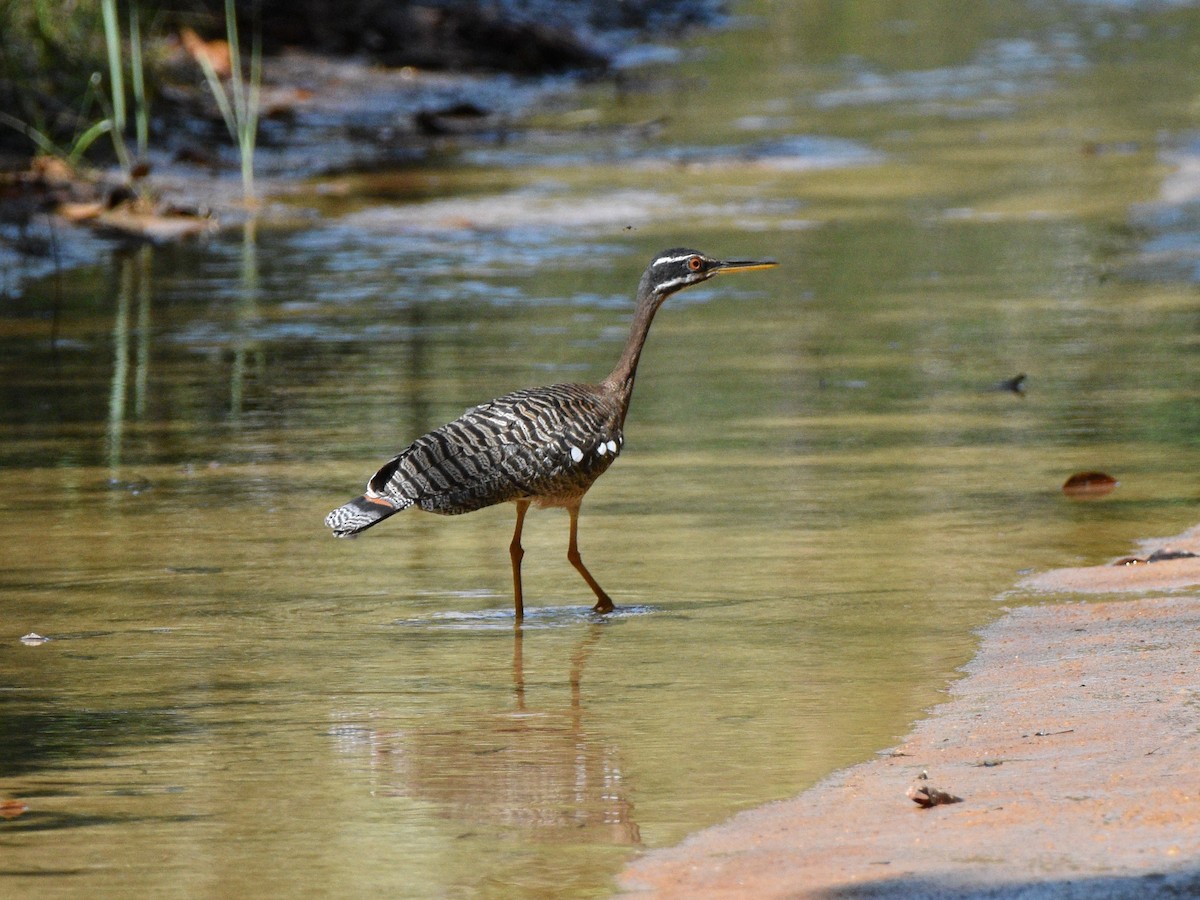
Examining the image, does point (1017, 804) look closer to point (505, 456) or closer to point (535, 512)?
point (505, 456)

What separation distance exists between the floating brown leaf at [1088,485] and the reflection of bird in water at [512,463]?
2015 mm

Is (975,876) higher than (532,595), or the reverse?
(975,876)

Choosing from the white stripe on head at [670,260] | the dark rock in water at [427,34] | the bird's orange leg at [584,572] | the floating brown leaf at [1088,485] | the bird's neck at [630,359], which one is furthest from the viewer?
the dark rock in water at [427,34]

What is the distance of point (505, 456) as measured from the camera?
7383 millimetres

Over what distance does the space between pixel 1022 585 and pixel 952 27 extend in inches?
1289

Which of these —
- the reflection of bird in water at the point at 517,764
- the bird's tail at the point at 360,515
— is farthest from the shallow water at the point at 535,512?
the bird's tail at the point at 360,515

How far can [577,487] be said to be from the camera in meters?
7.66

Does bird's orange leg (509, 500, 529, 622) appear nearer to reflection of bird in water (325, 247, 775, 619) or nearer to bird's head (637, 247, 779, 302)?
reflection of bird in water (325, 247, 775, 619)

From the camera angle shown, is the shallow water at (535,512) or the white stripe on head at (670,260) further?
the white stripe on head at (670,260)

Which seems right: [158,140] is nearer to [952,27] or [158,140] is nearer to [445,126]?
[445,126]

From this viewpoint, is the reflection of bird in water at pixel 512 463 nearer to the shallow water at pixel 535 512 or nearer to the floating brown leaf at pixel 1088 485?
the shallow water at pixel 535 512

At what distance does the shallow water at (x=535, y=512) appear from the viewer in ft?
18.2

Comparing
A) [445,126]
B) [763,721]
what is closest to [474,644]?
[763,721]

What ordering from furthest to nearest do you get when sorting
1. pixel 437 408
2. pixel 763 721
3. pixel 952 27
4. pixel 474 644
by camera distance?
pixel 952 27, pixel 437 408, pixel 474 644, pixel 763 721
